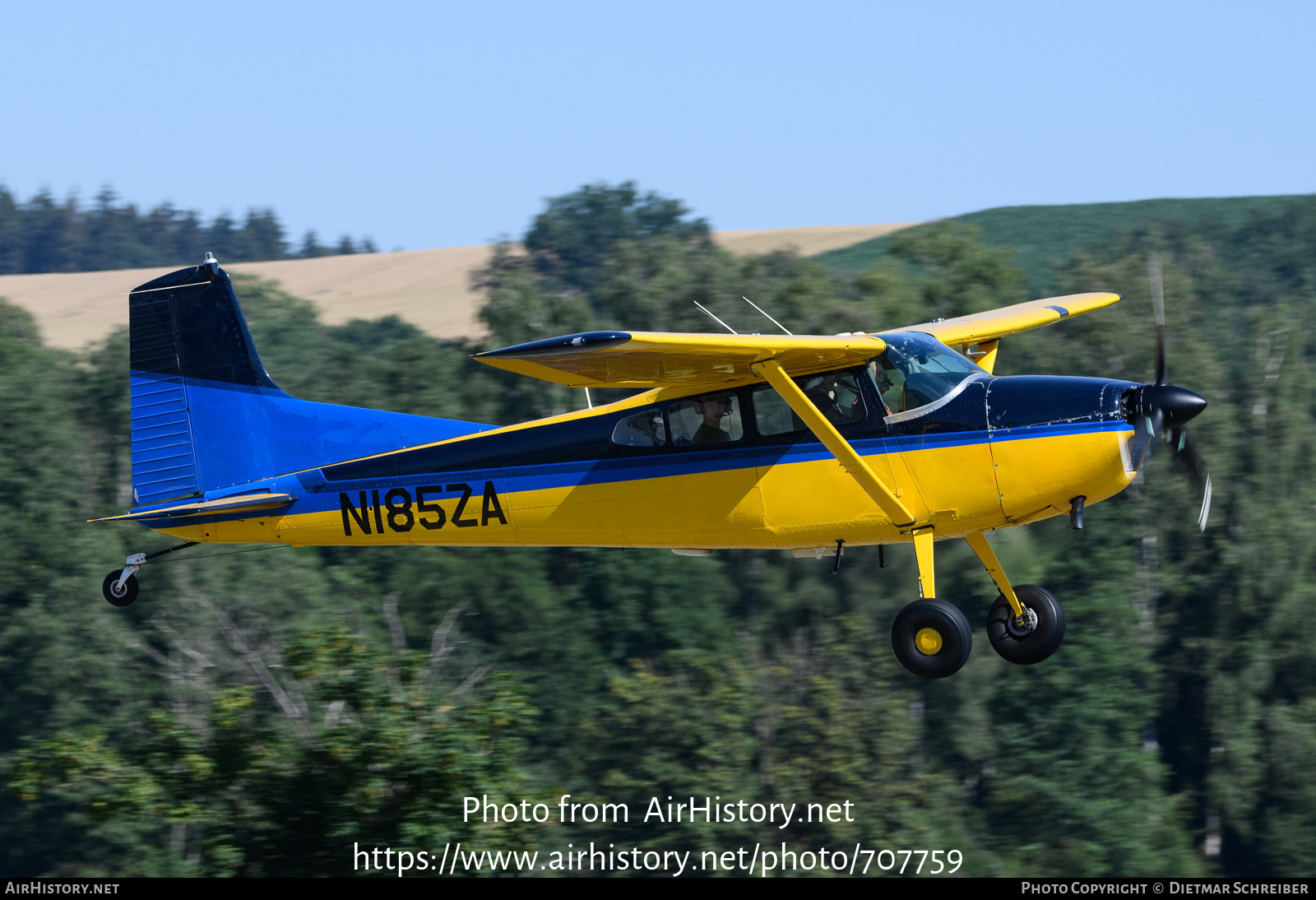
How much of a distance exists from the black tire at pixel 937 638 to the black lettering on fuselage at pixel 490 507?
138 inches

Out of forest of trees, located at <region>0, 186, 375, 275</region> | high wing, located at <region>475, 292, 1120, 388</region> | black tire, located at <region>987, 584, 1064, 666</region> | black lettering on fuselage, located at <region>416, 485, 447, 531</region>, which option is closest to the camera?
high wing, located at <region>475, 292, 1120, 388</region>

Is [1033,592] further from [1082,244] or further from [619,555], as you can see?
[1082,244]

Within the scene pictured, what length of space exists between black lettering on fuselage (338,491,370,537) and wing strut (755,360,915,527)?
163 inches

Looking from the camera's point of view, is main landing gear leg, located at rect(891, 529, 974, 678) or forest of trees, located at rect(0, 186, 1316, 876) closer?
main landing gear leg, located at rect(891, 529, 974, 678)

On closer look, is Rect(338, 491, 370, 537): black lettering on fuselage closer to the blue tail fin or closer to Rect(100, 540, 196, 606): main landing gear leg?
the blue tail fin

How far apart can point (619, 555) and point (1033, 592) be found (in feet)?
91.6

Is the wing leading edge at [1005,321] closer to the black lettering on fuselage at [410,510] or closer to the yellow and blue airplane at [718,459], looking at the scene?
the yellow and blue airplane at [718,459]

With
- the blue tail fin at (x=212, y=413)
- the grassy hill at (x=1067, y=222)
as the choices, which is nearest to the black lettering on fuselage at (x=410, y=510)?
the blue tail fin at (x=212, y=413)

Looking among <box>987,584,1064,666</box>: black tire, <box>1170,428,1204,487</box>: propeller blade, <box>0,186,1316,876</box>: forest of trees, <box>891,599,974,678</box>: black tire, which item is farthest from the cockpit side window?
<box>0,186,1316,876</box>: forest of trees

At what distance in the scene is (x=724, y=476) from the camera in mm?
11727

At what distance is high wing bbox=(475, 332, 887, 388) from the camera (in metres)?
9.84

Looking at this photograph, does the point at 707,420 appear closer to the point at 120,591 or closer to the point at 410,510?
the point at 410,510

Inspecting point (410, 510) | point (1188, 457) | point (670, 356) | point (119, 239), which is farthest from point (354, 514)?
point (119, 239)

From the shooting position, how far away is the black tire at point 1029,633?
11.6m
